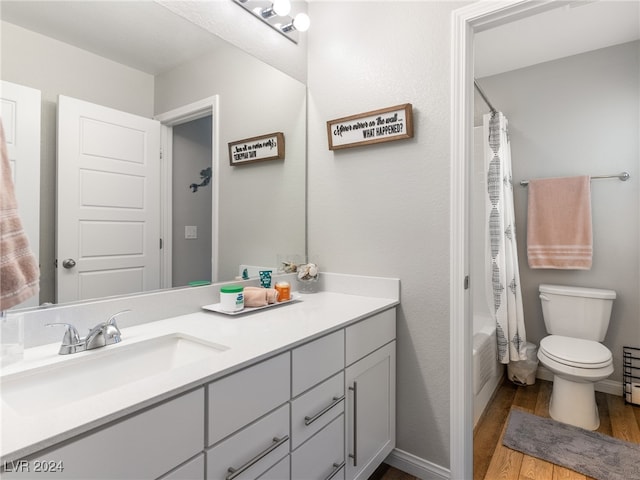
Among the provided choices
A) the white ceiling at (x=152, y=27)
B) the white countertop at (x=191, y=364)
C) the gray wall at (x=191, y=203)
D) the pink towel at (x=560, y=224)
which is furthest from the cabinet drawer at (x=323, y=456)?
the pink towel at (x=560, y=224)

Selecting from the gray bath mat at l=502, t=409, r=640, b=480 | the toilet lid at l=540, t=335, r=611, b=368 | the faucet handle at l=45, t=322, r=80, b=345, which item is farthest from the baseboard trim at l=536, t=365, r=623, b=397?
the faucet handle at l=45, t=322, r=80, b=345

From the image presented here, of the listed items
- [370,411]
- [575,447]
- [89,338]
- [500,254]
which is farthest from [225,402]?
[500,254]

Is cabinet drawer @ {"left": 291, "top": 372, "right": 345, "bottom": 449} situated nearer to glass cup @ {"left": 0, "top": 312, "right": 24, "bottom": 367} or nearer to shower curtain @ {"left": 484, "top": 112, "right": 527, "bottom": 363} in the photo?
glass cup @ {"left": 0, "top": 312, "right": 24, "bottom": 367}

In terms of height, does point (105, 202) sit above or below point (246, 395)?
above

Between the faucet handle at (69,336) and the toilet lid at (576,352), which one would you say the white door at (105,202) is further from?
the toilet lid at (576,352)

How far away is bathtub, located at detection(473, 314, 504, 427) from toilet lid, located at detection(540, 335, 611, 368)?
305 millimetres

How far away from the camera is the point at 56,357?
2.98ft

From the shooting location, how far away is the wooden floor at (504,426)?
162 centimetres

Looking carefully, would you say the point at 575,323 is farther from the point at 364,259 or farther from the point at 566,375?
the point at 364,259

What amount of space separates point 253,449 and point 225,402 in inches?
6.8

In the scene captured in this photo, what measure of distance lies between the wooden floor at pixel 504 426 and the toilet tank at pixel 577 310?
0.42m

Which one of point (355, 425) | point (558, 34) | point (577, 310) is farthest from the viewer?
point (577, 310)

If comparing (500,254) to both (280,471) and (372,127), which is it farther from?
(280,471)

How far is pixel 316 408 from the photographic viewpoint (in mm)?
1129
